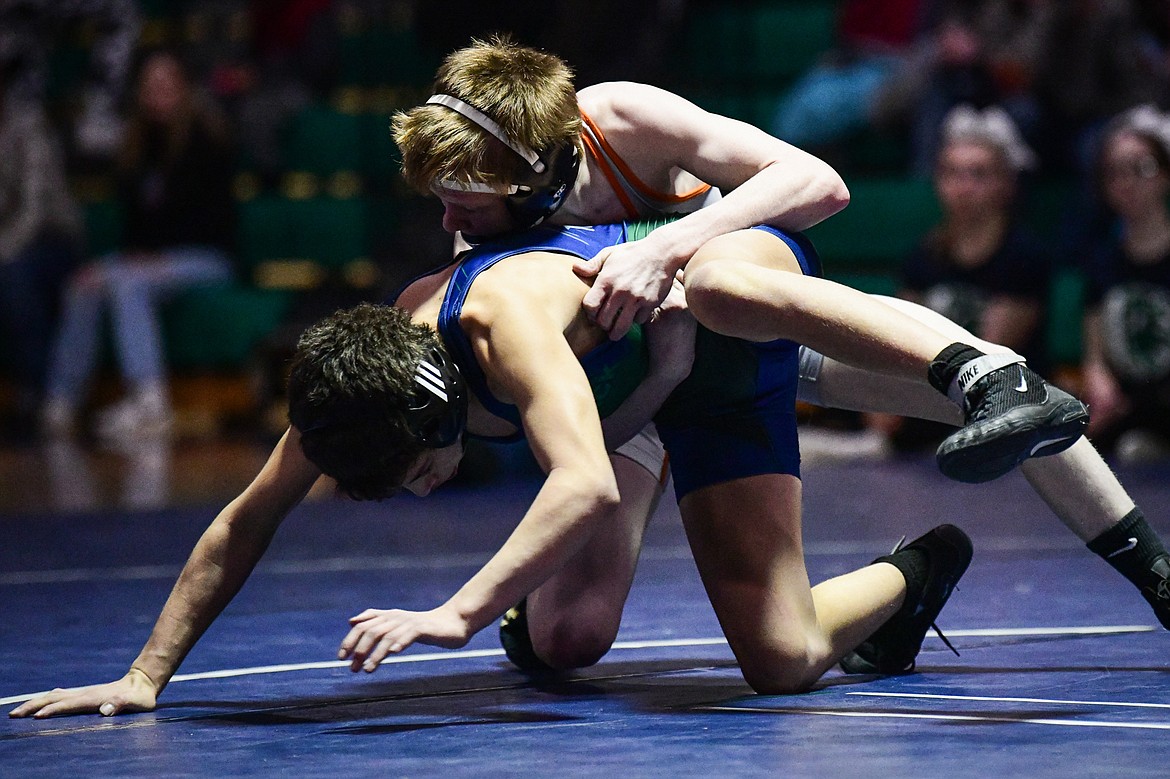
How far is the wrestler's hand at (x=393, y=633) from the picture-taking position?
2176 mm

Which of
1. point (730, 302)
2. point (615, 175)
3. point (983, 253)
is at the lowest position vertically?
point (983, 253)

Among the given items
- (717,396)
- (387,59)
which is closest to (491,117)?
(717,396)

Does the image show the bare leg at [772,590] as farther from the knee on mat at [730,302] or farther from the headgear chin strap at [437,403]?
the headgear chin strap at [437,403]

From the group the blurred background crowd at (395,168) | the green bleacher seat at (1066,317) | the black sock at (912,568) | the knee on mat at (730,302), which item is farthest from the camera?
the green bleacher seat at (1066,317)

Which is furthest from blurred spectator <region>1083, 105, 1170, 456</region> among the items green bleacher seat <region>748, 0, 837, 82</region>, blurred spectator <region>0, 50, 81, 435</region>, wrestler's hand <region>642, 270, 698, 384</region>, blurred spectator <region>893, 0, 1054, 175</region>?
blurred spectator <region>0, 50, 81, 435</region>

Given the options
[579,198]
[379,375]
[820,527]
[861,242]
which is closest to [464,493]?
[820,527]

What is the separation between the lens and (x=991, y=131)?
21.2 ft

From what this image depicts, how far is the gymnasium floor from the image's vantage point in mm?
2199

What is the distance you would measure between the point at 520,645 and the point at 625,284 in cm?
76

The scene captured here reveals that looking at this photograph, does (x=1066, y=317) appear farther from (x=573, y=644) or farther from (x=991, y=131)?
(x=573, y=644)

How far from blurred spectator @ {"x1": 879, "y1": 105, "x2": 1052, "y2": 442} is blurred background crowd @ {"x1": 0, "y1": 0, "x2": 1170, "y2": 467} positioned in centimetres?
1

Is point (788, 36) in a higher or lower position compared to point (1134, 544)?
higher

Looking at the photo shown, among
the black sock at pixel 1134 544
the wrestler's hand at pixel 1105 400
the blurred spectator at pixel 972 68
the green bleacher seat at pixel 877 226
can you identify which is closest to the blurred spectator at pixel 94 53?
the green bleacher seat at pixel 877 226

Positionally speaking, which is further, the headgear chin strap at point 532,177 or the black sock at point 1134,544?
the black sock at point 1134,544
